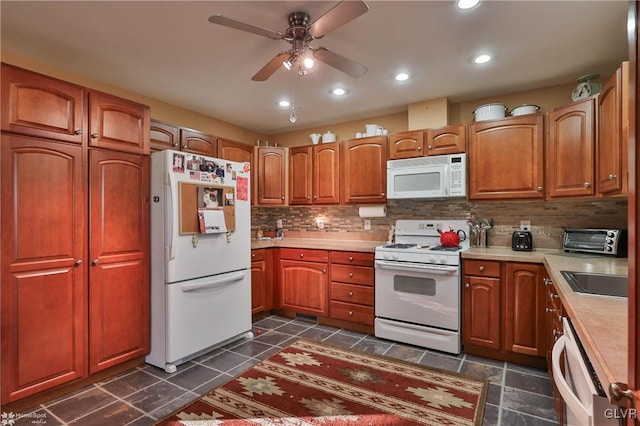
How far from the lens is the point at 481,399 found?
2.07 meters

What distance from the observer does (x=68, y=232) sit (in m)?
2.11

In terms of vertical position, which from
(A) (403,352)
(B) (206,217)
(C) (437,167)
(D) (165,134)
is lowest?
(A) (403,352)

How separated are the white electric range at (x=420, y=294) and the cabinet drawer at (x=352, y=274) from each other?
0.13 metres

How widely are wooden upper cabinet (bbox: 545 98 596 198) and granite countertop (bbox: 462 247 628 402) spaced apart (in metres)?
0.60

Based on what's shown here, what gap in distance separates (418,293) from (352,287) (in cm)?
70

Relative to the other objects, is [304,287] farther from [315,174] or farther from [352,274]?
[315,174]

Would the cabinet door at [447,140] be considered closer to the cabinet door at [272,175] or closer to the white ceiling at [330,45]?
the white ceiling at [330,45]

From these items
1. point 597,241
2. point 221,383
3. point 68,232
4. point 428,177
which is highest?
point 428,177

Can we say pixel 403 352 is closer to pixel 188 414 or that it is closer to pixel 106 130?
pixel 188 414

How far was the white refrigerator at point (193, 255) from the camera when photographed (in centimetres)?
247

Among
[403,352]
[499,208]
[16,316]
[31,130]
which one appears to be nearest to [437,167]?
[499,208]

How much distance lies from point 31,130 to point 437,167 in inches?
122

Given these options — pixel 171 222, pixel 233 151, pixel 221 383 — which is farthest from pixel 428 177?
pixel 221 383

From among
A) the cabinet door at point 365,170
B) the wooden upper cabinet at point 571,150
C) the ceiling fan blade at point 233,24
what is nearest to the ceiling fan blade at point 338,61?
the ceiling fan blade at point 233,24
